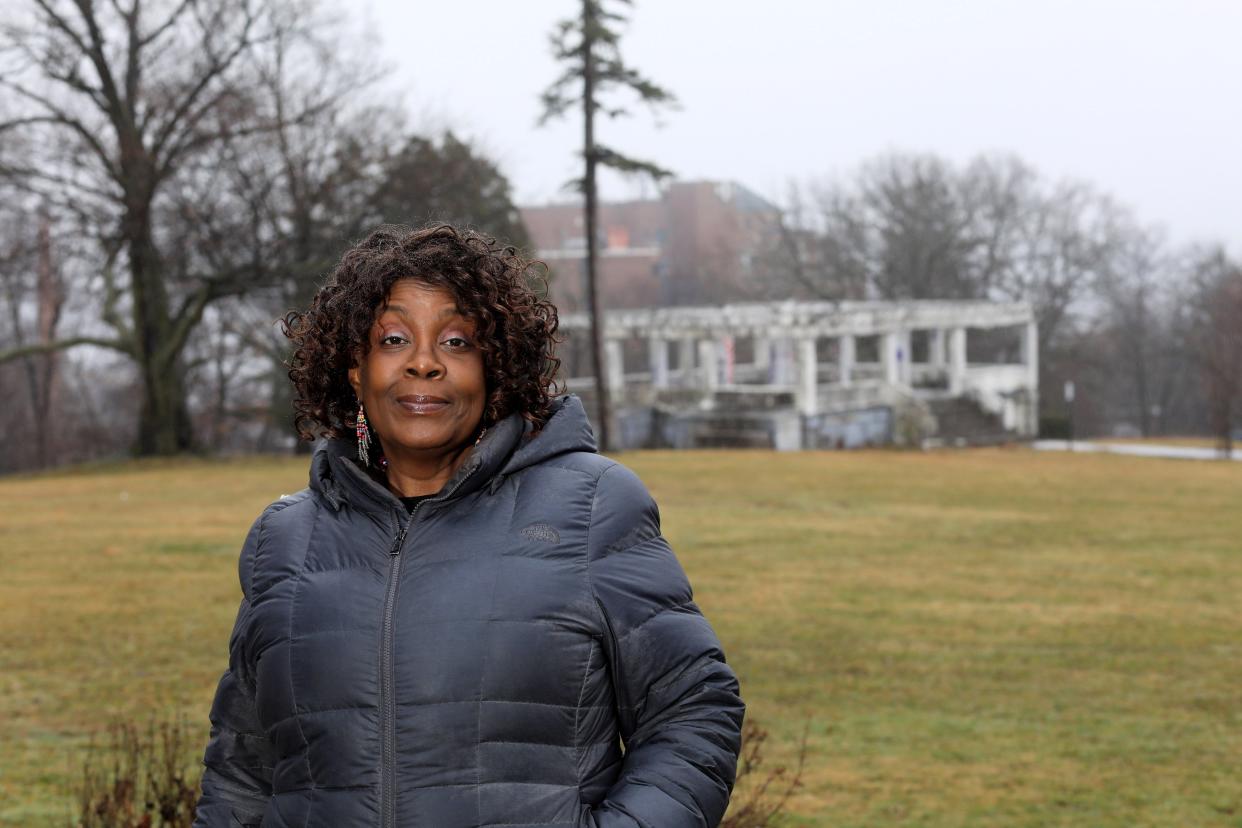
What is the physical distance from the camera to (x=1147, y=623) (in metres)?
11.3

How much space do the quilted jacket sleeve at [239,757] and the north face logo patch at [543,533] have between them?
46 cm

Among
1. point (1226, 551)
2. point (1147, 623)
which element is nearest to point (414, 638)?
point (1147, 623)

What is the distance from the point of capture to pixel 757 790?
5762 millimetres

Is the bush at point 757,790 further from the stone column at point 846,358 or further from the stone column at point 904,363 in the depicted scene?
the stone column at point 904,363

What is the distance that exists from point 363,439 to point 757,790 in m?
3.76

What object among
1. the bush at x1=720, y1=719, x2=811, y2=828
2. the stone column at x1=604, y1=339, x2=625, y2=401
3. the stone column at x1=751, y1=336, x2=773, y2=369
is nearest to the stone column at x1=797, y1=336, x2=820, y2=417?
the stone column at x1=604, y1=339, x2=625, y2=401

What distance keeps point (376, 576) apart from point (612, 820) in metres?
0.48

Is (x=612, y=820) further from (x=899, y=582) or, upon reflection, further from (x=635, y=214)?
(x=635, y=214)

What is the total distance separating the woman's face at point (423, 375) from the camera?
91.3 inches

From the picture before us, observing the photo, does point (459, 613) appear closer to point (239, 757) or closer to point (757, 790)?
point (239, 757)

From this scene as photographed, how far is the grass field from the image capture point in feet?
22.5

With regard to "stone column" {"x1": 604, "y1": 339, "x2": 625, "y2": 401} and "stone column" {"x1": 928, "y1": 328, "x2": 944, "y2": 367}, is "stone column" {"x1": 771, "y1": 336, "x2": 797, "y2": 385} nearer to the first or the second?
"stone column" {"x1": 604, "y1": 339, "x2": 625, "y2": 401}

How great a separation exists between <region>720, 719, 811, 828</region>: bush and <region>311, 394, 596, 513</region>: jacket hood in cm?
252

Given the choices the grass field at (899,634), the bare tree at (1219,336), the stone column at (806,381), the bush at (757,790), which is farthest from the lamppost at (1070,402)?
the bush at (757,790)
